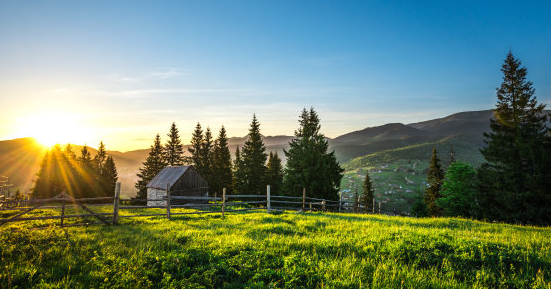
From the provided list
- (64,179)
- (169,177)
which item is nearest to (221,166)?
(169,177)

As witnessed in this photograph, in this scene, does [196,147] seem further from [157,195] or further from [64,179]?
[64,179]

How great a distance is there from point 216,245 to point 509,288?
262 inches

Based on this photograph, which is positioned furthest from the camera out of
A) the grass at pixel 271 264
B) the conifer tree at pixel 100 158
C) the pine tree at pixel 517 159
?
the conifer tree at pixel 100 158

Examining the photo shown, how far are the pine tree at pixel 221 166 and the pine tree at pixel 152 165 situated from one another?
1078 centimetres

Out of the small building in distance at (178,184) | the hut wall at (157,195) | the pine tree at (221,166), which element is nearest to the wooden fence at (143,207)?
the small building in distance at (178,184)

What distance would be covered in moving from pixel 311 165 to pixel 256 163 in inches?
416

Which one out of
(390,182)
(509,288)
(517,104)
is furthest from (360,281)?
(390,182)

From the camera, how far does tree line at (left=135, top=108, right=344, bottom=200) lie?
107 ft

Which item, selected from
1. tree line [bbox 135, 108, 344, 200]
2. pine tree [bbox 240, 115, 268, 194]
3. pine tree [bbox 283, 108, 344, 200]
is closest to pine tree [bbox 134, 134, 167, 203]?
tree line [bbox 135, 108, 344, 200]

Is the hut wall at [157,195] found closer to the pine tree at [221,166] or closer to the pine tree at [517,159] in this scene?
the pine tree at [221,166]

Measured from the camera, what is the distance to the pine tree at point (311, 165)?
32.1 meters

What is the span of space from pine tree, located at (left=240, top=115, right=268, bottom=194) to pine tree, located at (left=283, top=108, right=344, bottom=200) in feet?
20.7

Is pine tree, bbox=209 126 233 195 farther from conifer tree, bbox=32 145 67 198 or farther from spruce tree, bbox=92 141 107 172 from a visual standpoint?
spruce tree, bbox=92 141 107 172

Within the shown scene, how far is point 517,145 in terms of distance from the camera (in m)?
21.8
